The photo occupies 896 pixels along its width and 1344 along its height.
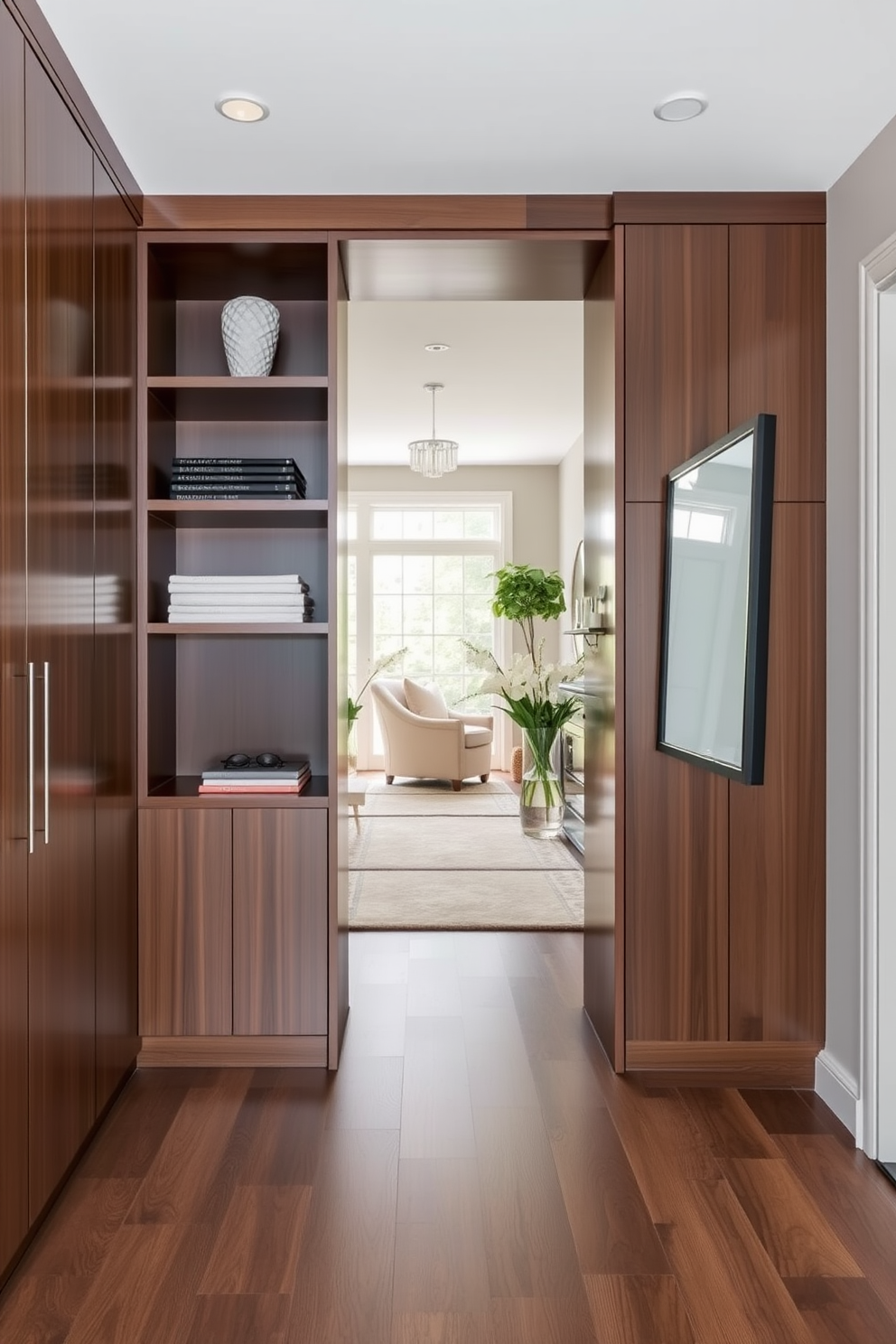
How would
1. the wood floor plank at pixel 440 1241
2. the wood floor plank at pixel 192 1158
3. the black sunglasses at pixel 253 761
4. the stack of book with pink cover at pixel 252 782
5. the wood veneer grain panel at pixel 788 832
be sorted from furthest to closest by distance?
the black sunglasses at pixel 253 761, the stack of book with pink cover at pixel 252 782, the wood veneer grain panel at pixel 788 832, the wood floor plank at pixel 192 1158, the wood floor plank at pixel 440 1241

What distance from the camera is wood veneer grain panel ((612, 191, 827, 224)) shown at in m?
2.89

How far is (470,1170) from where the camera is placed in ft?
7.79

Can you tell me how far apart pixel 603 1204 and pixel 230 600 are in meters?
1.93

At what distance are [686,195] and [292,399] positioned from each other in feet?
4.37

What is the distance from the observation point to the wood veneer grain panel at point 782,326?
9.51 feet

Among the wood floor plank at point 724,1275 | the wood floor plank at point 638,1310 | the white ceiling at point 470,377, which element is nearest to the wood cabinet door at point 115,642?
the wood floor plank at point 638,1310

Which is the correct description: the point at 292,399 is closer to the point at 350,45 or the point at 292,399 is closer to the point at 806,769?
the point at 350,45

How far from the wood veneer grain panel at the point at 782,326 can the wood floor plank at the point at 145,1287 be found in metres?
2.42

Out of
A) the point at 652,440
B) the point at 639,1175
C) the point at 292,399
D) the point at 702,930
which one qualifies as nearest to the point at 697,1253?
the point at 639,1175

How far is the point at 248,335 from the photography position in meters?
3.10

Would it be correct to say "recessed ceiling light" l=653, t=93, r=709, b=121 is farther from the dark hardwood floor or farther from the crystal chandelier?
the crystal chandelier

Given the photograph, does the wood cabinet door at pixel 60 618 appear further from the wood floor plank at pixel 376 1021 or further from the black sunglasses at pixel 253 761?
the wood floor plank at pixel 376 1021

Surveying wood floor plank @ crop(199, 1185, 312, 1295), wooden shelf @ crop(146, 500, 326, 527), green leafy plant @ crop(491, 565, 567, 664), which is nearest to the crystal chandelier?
green leafy plant @ crop(491, 565, 567, 664)

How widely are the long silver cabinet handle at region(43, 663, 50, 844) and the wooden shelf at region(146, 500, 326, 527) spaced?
0.95 m
